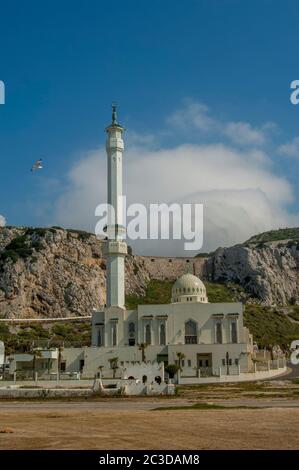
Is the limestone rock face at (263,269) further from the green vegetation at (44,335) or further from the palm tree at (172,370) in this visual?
the palm tree at (172,370)

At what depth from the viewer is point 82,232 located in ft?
445

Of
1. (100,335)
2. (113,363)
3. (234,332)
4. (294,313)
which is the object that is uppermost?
(294,313)

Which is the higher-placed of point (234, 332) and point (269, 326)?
point (269, 326)

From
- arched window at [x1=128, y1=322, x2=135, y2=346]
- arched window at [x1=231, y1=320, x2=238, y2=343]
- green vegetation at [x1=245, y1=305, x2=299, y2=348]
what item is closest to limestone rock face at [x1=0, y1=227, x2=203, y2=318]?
green vegetation at [x1=245, y1=305, x2=299, y2=348]

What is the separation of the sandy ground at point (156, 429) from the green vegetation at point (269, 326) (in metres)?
68.9

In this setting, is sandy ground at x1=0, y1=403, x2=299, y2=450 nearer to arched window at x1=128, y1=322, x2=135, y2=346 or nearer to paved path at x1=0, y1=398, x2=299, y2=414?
paved path at x1=0, y1=398, x2=299, y2=414

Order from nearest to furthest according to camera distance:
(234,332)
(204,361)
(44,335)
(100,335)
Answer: (204,361) < (234,332) < (100,335) < (44,335)

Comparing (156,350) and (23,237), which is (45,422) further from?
(23,237)

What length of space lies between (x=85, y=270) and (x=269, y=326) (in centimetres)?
3960

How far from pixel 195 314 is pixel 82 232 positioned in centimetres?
6479

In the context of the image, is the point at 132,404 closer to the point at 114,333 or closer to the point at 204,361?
the point at 204,361

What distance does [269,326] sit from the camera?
352 feet

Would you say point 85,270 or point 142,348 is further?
point 85,270

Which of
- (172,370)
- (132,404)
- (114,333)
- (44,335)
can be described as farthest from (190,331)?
(132,404)
